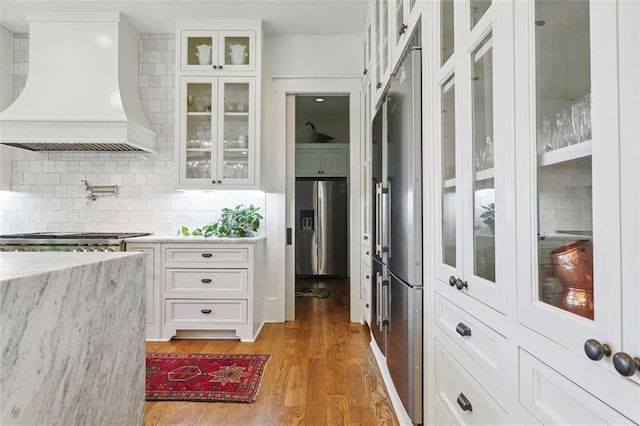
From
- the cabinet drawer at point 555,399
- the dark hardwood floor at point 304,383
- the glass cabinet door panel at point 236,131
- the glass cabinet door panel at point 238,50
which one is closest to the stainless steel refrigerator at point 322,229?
the dark hardwood floor at point 304,383

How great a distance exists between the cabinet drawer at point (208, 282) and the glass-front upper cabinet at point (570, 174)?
7.97 ft

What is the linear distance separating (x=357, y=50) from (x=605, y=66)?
318 cm

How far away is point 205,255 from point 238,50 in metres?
1.92

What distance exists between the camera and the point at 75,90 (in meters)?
3.02

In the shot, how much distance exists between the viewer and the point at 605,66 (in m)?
0.57

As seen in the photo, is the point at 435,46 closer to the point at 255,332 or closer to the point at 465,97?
the point at 465,97

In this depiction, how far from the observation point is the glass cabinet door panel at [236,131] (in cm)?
318

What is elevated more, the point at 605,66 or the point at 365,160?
the point at 365,160

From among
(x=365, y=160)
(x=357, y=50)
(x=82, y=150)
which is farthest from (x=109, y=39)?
(x=365, y=160)

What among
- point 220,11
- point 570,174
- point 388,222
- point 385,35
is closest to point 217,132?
point 220,11

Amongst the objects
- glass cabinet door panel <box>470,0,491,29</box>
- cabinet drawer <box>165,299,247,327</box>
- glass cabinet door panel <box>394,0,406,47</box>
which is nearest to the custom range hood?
cabinet drawer <box>165,299,247,327</box>

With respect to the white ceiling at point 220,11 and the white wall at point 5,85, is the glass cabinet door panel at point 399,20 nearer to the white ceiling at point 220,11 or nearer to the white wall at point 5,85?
the white ceiling at point 220,11

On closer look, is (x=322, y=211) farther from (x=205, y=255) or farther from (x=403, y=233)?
(x=403, y=233)

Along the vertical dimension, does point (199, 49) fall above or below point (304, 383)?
above
